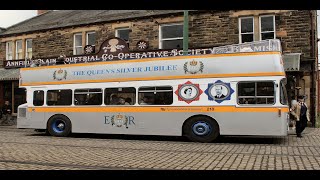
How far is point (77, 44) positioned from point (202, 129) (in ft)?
46.8

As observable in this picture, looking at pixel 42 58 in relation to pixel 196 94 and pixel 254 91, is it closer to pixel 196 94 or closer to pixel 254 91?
pixel 196 94

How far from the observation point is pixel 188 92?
40.3ft

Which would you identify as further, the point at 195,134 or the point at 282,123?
the point at 195,134

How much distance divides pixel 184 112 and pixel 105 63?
12.4ft

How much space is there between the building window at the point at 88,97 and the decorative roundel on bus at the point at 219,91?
4.34 metres

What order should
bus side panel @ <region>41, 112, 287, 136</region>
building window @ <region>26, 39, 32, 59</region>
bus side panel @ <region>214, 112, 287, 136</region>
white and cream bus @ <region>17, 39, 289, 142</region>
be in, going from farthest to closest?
building window @ <region>26, 39, 32, 59</region> → white and cream bus @ <region>17, 39, 289, 142</region> → bus side panel @ <region>41, 112, 287, 136</region> → bus side panel @ <region>214, 112, 287, 136</region>

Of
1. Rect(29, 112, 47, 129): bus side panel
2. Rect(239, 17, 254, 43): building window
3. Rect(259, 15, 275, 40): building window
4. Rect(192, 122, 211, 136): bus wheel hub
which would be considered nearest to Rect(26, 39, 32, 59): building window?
Rect(29, 112, 47, 129): bus side panel

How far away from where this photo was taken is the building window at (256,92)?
11320mm

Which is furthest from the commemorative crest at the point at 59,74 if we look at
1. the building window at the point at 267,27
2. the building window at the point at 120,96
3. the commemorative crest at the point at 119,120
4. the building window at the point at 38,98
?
the building window at the point at 267,27

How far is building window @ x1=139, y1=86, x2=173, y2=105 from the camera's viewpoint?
41.2 ft

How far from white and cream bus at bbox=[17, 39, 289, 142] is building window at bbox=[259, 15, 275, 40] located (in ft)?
23.9

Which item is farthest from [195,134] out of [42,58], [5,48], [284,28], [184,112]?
[5,48]

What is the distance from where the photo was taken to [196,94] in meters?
12.2

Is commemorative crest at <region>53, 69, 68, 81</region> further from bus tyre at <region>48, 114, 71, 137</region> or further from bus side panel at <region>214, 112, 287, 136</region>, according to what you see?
bus side panel at <region>214, 112, 287, 136</region>
